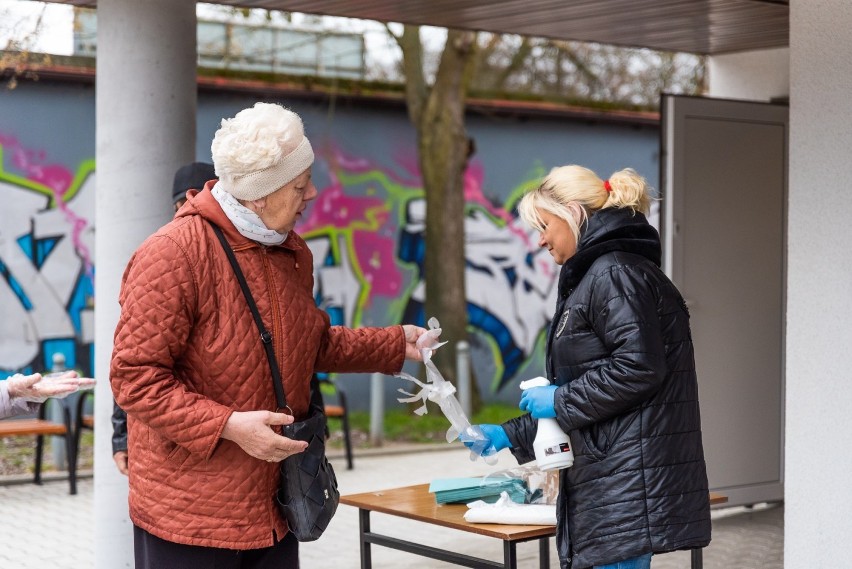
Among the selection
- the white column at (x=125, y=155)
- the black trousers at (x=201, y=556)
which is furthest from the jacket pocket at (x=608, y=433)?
the white column at (x=125, y=155)

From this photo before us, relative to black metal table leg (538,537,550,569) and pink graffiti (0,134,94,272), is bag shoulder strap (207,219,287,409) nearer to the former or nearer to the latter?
black metal table leg (538,537,550,569)

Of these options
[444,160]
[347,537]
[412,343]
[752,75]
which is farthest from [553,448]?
[444,160]

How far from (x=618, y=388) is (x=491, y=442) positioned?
2.23 ft

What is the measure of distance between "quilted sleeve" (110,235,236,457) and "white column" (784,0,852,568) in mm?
3086

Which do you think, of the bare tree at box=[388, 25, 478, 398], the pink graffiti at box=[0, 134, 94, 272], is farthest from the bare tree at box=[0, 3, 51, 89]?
the bare tree at box=[388, 25, 478, 398]

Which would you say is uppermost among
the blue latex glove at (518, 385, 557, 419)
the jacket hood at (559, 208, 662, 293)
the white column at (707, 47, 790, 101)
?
the white column at (707, 47, 790, 101)

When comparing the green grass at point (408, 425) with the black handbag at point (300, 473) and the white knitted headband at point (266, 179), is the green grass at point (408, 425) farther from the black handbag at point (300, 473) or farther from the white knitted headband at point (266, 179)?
the white knitted headband at point (266, 179)

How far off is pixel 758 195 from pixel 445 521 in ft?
13.3

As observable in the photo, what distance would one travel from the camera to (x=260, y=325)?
10.3 feet

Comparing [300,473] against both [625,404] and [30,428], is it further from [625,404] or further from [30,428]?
[30,428]

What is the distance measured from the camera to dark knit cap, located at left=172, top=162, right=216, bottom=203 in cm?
477

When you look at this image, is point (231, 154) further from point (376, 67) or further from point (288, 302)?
point (376, 67)

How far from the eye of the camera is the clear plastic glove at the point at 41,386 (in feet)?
10.8

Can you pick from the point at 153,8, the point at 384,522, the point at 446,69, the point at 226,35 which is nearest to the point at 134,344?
the point at 153,8
